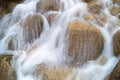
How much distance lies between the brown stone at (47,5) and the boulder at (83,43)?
1584 mm

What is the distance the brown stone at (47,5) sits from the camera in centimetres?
813

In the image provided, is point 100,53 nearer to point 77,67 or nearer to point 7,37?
point 77,67

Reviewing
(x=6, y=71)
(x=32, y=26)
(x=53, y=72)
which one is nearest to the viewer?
(x=53, y=72)

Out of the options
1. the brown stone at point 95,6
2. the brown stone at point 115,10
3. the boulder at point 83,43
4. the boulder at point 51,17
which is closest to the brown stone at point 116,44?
the boulder at point 83,43

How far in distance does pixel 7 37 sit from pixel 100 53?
2.83 m

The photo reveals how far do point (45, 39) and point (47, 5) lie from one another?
1260mm

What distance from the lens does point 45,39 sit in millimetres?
7488

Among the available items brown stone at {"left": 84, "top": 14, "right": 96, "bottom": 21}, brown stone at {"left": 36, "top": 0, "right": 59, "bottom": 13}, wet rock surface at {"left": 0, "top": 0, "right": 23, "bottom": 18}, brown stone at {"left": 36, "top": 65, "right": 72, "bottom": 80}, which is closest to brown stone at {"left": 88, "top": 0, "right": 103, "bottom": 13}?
brown stone at {"left": 84, "top": 14, "right": 96, "bottom": 21}

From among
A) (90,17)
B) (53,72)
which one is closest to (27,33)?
(53,72)

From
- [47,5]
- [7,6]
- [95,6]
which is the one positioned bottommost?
[95,6]

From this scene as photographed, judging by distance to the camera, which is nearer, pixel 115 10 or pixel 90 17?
pixel 90 17

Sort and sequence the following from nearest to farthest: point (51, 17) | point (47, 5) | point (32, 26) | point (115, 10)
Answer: point (32, 26), point (51, 17), point (115, 10), point (47, 5)

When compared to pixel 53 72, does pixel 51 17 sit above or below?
above

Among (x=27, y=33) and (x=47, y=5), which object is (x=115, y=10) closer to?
(x=47, y=5)
